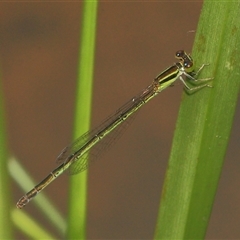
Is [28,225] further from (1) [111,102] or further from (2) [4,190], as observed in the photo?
(1) [111,102]

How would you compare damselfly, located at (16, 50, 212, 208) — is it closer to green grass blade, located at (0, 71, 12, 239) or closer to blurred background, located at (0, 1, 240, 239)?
green grass blade, located at (0, 71, 12, 239)

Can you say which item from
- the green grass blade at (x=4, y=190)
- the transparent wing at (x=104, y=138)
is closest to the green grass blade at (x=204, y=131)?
the green grass blade at (x=4, y=190)

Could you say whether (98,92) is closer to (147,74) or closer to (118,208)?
(147,74)

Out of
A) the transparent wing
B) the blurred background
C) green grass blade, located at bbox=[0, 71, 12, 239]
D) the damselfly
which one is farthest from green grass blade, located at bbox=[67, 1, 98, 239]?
the blurred background

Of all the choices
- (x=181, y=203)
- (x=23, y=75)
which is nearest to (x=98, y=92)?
(x=23, y=75)

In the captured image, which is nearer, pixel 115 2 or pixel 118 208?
pixel 118 208

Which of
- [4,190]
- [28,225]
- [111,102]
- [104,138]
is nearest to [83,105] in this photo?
[4,190]
